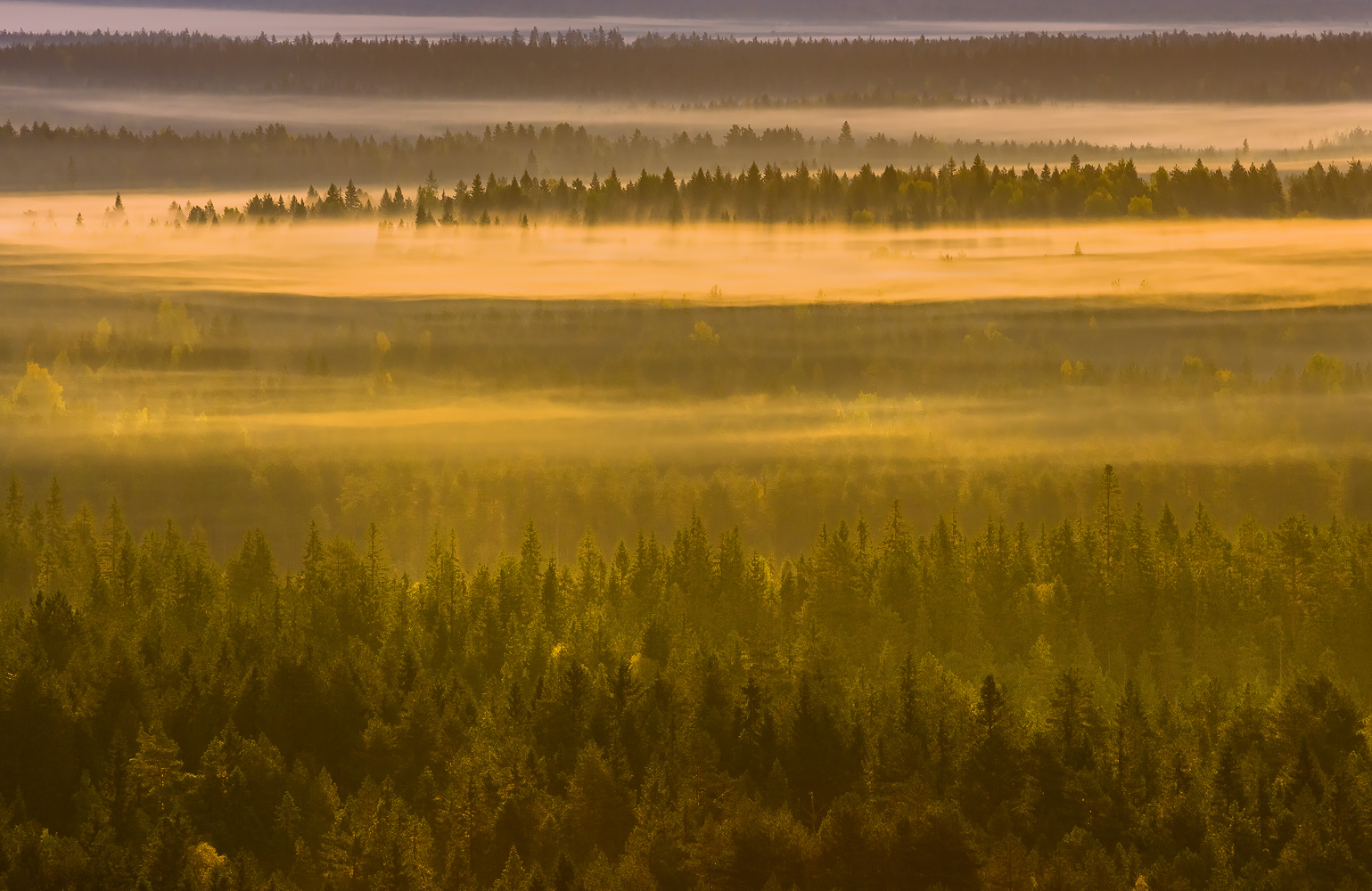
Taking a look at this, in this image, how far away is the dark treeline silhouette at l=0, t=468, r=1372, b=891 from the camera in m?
91.8

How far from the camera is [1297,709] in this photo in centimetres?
11688

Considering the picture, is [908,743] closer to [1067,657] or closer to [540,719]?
[540,719]

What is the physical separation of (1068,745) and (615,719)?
30.8m

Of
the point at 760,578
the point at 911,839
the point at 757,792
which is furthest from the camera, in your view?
the point at 760,578

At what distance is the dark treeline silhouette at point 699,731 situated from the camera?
91.8 metres

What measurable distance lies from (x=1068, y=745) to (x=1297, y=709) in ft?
64.7

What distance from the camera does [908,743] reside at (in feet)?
364

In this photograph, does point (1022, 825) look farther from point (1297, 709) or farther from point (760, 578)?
point (760, 578)

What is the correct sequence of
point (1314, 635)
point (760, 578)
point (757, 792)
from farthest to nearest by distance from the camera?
point (760, 578), point (1314, 635), point (757, 792)

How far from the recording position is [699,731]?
369ft

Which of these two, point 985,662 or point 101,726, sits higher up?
point 101,726

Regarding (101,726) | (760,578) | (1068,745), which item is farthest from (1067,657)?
(101,726)

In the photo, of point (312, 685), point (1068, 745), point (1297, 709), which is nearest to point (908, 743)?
point (1068, 745)

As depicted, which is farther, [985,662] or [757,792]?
[985,662]
